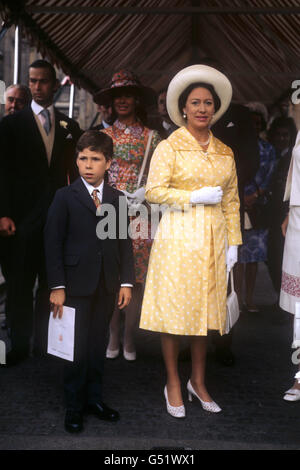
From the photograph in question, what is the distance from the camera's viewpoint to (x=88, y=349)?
145 inches

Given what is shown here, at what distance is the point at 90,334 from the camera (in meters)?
3.66

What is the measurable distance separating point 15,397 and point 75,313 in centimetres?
92

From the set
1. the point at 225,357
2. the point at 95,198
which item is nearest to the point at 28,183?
the point at 95,198

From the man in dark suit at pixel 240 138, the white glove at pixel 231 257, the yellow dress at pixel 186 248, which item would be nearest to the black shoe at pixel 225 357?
the man in dark suit at pixel 240 138

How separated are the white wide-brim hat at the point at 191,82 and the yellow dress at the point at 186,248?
0.17 metres

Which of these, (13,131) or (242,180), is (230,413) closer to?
(242,180)

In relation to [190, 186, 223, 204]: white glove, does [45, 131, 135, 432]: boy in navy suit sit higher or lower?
lower

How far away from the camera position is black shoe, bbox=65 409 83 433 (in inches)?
136

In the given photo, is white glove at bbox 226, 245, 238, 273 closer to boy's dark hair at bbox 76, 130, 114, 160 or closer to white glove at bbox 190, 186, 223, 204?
white glove at bbox 190, 186, 223, 204

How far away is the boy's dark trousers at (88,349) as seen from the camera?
11.7 ft

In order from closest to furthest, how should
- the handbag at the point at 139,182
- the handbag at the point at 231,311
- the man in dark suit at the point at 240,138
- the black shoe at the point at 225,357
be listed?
the handbag at the point at 231,311, the handbag at the point at 139,182, the man in dark suit at the point at 240,138, the black shoe at the point at 225,357

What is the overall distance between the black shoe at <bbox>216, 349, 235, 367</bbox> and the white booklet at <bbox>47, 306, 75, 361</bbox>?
1757 millimetres

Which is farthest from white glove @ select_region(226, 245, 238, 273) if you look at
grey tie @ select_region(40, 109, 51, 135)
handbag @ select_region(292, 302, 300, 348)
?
grey tie @ select_region(40, 109, 51, 135)

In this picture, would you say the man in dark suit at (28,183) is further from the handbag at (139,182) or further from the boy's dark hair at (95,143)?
the boy's dark hair at (95,143)
